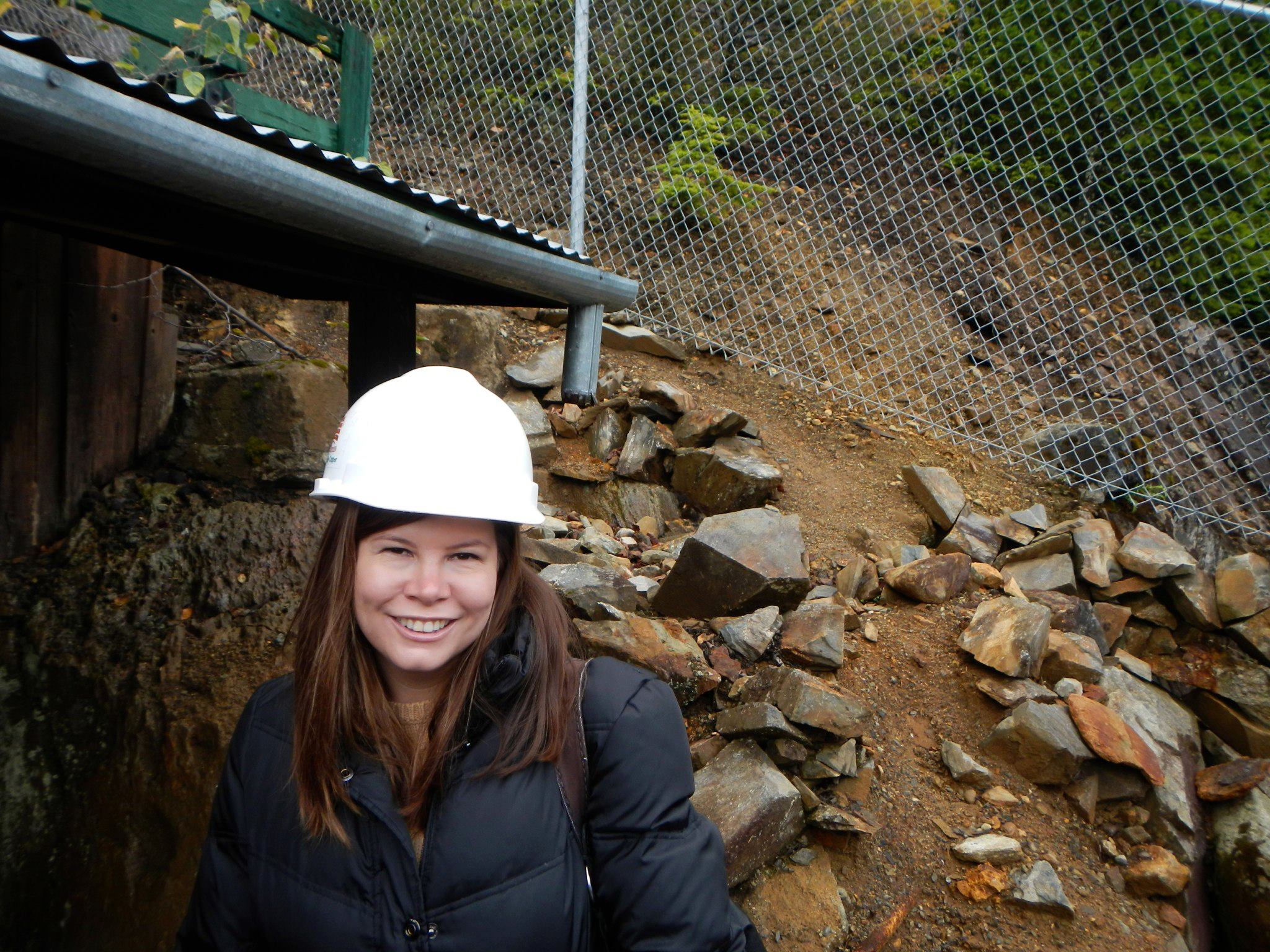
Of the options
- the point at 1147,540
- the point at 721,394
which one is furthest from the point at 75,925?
the point at 1147,540

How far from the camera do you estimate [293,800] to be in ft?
5.22

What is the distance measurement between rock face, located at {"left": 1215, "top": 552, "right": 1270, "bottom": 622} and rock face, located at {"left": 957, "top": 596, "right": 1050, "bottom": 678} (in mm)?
1482

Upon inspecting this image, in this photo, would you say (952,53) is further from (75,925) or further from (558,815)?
(75,925)

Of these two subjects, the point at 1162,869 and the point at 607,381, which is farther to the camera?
the point at 607,381

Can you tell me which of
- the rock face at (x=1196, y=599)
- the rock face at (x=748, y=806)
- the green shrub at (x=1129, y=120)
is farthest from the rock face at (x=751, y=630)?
the green shrub at (x=1129, y=120)

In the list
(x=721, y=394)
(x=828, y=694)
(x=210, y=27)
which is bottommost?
(x=828, y=694)

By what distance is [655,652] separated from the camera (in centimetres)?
316

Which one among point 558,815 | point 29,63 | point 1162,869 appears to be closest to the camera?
point 29,63

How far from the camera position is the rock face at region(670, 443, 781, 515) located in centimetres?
478

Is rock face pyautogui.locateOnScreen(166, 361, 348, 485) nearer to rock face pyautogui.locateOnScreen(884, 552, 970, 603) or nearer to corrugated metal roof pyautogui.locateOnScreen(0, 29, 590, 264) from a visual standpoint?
corrugated metal roof pyautogui.locateOnScreen(0, 29, 590, 264)

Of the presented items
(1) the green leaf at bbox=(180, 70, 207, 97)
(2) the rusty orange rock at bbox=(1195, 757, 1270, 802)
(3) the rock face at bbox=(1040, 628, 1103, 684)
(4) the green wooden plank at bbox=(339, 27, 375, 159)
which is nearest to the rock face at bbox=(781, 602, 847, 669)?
(3) the rock face at bbox=(1040, 628, 1103, 684)

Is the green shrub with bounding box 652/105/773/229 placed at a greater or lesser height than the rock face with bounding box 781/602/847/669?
greater

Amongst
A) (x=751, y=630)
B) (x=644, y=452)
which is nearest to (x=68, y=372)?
(x=644, y=452)

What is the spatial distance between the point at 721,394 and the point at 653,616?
244cm
